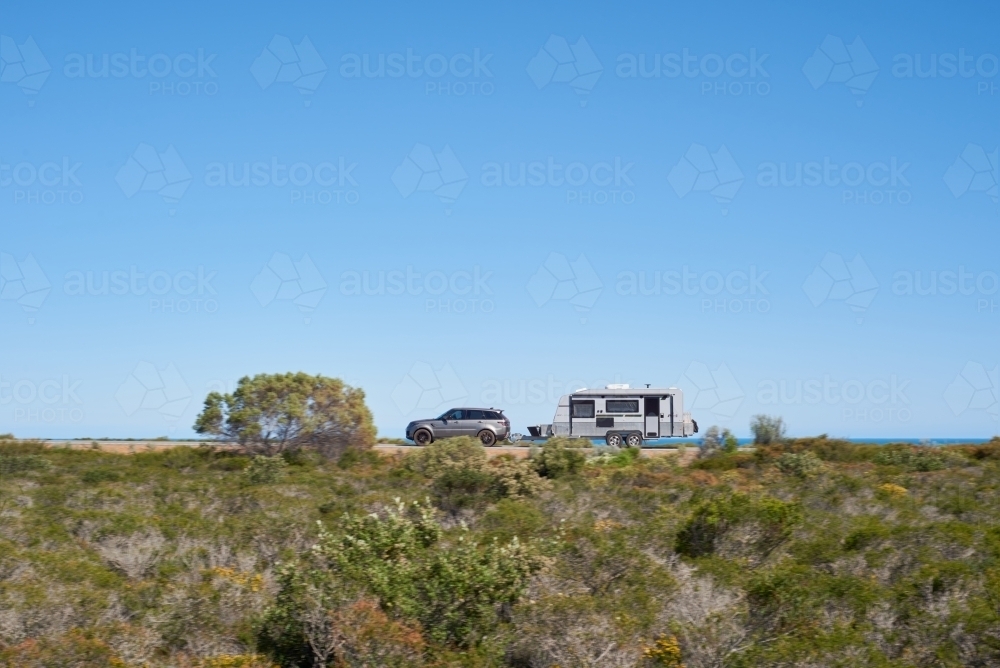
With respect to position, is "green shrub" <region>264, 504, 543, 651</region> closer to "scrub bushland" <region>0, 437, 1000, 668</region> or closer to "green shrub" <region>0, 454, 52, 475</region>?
"scrub bushland" <region>0, 437, 1000, 668</region>

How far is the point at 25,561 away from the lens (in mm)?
10555

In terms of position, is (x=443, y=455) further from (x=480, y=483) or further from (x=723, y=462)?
(x=723, y=462)

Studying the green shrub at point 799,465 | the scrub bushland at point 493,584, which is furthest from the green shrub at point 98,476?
the green shrub at point 799,465

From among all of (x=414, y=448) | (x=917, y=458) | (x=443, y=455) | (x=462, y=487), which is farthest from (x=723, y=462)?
(x=462, y=487)

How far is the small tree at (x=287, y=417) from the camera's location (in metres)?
28.9

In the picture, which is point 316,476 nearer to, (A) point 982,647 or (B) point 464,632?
(B) point 464,632

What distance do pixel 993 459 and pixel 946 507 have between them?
1483 centimetres

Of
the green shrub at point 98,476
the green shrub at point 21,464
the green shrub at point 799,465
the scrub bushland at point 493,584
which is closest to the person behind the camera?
the scrub bushland at point 493,584

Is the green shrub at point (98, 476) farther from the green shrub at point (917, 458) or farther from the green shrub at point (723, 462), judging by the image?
the green shrub at point (917, 458)

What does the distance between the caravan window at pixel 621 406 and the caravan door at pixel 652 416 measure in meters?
0.39

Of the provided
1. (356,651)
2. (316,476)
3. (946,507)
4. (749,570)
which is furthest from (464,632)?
(316,476)

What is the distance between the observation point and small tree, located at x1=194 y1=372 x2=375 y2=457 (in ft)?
94.8

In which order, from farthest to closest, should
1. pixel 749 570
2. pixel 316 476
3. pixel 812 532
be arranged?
pixel 316 476 → pixel 812 532 → pixel 749 570

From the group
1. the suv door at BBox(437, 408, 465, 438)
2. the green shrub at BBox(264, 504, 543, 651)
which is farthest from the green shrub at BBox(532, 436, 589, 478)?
the green shrub at BBox(264, 504, 543, 651)
